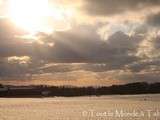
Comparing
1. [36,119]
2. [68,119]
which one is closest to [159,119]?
[68,119]

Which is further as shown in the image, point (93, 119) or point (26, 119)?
point (26, 119)

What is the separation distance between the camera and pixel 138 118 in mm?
84688

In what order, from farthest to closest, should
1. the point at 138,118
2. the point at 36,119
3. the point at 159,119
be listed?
1. the point at 36,119
2. the point at 138,118
3. the point at 159,119

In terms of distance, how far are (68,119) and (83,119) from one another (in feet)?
13.2

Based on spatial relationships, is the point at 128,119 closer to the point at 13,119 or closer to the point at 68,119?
the point at 68,119

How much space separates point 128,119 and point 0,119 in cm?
2954

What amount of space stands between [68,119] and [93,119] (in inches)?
266

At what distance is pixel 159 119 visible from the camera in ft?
258

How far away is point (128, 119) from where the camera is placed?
271 feet

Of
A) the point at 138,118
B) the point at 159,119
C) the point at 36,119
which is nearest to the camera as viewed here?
the point at 159,119

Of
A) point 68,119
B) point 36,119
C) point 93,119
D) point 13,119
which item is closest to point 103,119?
point 93,119

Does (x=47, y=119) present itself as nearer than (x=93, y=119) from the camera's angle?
No

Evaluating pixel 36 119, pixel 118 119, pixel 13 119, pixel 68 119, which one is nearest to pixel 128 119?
pixel 118 119

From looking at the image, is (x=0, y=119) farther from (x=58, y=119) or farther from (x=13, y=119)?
(x=58, y=119)
